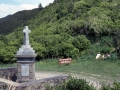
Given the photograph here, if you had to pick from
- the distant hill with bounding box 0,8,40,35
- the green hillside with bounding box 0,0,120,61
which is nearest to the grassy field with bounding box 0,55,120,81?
the green hillside with bounding box 0,0,120,61

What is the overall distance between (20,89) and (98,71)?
26.9 feet

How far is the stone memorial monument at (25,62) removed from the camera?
41.4 feet

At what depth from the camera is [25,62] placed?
1272 cm

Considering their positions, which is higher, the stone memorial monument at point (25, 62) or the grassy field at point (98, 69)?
the stone memorial monument at point (25, 62)

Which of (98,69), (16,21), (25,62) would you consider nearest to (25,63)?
(25,62)

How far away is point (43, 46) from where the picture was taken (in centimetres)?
2709

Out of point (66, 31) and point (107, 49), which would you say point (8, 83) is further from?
point (66, 31)

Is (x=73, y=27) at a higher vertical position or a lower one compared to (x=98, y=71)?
higher

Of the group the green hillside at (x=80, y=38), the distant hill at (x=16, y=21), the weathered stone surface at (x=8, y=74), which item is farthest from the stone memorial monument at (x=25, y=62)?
the distant hill at (x=16, y=21)

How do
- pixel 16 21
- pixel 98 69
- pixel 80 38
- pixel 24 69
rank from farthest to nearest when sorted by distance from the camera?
pixel 16 21 → pixel 80 38 → pixel 98 69 → pixel 24 69

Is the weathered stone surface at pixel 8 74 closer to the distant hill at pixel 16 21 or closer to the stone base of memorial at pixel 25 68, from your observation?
the stone base of memorial at pixel 25 68

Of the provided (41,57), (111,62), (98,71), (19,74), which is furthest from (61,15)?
(19,74)

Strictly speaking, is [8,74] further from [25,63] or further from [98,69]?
[98,69]

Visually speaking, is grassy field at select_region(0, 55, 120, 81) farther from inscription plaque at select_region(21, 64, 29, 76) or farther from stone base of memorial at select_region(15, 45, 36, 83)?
inscription plaque at select_region(21, 64, 29, 76)
